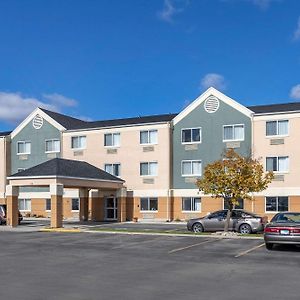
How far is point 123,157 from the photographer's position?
1651 inches

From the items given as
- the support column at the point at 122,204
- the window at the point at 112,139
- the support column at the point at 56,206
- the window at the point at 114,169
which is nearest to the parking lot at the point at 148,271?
the support column at the point at 56,206

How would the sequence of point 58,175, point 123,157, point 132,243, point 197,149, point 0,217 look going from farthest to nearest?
point 123,157
point 197,149
point 0,217
point 58,175
point 132,243

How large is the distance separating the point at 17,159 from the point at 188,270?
36.7 meters

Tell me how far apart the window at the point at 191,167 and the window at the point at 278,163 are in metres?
5.46

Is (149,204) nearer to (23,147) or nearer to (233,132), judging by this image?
(233,132)

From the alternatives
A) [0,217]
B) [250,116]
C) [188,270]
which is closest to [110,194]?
[0,217]

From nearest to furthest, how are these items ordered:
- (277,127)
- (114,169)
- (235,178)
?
(235,178)
(277,127)
(114,169)

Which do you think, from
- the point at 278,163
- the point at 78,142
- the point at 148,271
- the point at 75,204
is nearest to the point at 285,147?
the point at 278,163

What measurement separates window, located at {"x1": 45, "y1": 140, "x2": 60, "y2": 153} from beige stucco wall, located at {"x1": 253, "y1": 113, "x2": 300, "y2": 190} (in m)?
18.1

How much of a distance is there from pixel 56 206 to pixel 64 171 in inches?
117

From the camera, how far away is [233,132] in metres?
37.8

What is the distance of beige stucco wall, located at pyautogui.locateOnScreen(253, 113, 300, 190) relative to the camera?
35.4 meters

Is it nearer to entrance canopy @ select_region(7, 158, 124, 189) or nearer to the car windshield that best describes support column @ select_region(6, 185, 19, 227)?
entrance canopy @ select_region(7, 158, 124, 189)

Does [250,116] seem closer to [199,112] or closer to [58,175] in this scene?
[199,112]
